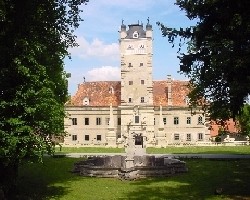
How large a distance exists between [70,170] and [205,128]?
139 ft

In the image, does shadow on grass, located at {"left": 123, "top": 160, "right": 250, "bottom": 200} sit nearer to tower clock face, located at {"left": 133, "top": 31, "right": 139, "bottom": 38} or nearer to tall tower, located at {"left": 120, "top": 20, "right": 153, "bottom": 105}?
tall tower, located at {"left": 120, "top": 20, "right": 153, "bottom": 105}

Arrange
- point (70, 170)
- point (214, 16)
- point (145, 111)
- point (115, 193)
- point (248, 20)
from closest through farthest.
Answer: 1. point (248, 20)
2. point (214, 16)
3. point (115, 193)
4. point (70, 170)
5. point (145, 111)

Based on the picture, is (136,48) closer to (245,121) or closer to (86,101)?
(86,101)

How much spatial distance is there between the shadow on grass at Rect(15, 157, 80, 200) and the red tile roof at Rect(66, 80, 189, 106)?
114 feet

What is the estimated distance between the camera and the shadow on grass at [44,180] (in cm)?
2000

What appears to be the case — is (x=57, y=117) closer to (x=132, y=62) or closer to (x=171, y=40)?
(x=171, y=40)

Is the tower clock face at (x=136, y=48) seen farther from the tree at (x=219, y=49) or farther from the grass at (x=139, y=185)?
the tree at (x=219, y=49)

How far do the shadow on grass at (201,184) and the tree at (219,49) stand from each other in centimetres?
398

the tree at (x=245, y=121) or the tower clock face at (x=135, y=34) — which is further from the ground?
the tower clock face at (x=135, y=34)

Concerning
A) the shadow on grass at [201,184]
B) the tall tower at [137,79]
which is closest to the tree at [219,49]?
the shadow on grass at [201,184]

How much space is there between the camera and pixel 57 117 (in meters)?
18.7

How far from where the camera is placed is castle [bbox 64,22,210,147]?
215 feet

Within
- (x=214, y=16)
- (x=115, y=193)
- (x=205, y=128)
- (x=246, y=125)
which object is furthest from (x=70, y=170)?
(x=246, y=125)

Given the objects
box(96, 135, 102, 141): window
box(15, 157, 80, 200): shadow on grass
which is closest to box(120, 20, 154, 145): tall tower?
box(96, 135, 102, 141): window
